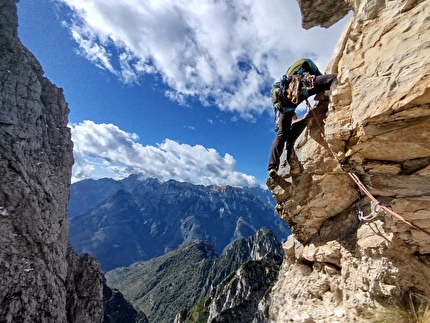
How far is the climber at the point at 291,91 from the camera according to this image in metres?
8.27

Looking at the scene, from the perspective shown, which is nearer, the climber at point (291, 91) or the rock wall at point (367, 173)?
the rock wall at point (367, 173)

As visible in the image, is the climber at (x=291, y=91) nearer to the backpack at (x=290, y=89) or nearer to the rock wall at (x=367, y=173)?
the backpack at (x=290, y=89)

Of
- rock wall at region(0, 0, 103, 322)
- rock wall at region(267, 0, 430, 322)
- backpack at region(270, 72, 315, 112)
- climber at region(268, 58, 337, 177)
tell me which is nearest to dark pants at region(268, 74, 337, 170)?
climber at region(268, 58, 337, 177)

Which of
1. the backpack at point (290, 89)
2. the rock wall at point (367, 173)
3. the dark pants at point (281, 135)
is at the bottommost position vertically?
the rock wall at point (367, 173)

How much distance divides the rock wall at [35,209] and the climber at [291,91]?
3522 cm

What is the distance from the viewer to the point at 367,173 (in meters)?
7.15

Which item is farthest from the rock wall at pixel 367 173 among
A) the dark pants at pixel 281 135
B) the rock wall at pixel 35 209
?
the rock wall at pixel 35 209

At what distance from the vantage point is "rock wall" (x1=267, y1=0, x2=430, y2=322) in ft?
18.2

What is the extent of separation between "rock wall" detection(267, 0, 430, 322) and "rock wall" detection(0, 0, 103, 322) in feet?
114

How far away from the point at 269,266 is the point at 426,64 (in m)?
124

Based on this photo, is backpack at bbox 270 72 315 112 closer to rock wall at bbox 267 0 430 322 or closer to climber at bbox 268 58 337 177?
climber at bbox 268 58 337 177

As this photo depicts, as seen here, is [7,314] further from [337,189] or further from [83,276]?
[337,189]

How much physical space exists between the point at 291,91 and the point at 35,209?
Answer: 43.8 meters

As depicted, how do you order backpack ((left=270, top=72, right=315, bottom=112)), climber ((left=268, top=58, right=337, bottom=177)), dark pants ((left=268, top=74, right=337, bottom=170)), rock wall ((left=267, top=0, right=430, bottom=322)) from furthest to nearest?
dark pants ((left=268, top=74, right=337, bottom=170)), backpack ((left=270, top=72, right=315, bottom=112)), climber ((left=268, top=58, right=337, bottom=177)), rock wall ((left=267, top=0, right=430, bottom=322))
